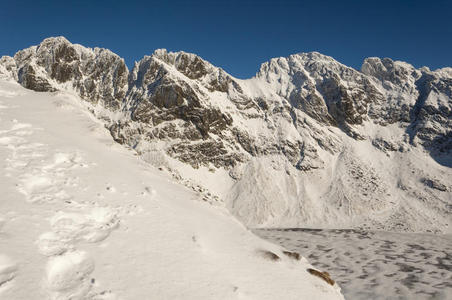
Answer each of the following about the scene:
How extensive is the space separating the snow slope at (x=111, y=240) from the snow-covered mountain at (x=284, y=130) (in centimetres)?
3816

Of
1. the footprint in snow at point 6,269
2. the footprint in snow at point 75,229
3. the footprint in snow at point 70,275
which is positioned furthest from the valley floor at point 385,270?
the footprint in snow at point 6,269

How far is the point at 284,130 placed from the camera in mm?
69000

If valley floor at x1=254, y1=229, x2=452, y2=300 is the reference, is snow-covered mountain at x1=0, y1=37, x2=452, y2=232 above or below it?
above

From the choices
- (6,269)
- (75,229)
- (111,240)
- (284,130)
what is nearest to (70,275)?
(6,269)

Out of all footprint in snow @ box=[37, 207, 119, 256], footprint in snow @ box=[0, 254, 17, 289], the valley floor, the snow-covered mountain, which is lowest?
the valley floor

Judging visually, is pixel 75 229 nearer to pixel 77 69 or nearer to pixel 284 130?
pixel 284 130

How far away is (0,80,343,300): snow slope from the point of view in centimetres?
470

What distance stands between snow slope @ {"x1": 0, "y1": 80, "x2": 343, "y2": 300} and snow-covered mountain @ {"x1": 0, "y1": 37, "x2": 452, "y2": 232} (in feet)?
125

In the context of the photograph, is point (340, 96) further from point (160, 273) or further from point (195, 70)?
point (160, 273)

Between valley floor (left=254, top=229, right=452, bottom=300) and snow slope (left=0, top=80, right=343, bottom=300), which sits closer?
snow slope (left=0, top=80, right=343, bottom=300)

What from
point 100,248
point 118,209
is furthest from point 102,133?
point 100,248

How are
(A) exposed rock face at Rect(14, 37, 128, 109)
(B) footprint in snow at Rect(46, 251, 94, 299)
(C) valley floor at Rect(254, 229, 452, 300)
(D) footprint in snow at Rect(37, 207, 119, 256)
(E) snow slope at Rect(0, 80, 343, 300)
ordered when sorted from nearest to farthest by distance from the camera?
(B) footprint in snow at Rect(46, 251, 94, 299) → (E) snow slope at Rect(0, 80, 343, 300) → (D) footprint in snow at Rect(37, 207, 119, 256) → (C) valley floor at Rect(254, 229, 452, 300) → (A) exposed rock face at Rect(14, 37, 128, 109)

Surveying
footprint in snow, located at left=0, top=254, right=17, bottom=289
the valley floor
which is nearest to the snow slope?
footprint in snow, located at left=0, top=254, right=17, bottom=289

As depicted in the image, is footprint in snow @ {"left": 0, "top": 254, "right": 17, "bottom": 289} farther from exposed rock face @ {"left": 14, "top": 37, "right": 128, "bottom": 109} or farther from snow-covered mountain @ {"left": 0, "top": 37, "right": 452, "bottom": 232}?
exposed rock face @ {"left": 14, "top": 37, "right": 128, "bottom": 109}
